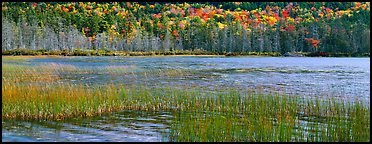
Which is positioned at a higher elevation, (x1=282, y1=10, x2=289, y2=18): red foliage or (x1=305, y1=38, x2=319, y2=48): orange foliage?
(x1=282, y1=10, x2=289, y2=18): red foliage

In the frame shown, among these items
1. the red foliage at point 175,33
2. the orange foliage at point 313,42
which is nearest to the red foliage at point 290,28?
the orange foliage at point 313,42

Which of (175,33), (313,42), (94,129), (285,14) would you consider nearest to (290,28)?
(313,42)

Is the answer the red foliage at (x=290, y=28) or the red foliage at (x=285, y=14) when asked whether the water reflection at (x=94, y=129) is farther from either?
the red foliage at (x=285, y=14)

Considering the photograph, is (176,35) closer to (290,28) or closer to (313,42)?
(290,28)

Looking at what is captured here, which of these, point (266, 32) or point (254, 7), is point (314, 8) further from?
point (266, 32)

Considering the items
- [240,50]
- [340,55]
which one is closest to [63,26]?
[240,50]

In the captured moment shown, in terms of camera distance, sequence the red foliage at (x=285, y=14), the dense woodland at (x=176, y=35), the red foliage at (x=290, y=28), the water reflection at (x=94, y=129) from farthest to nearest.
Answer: the red foliage at (x=285, y=14), the red foliage at (x=290, y=28), the dense woodland at (x=176, y=35), the water reflection at (x=94, y=129)

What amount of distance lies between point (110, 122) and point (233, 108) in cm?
397

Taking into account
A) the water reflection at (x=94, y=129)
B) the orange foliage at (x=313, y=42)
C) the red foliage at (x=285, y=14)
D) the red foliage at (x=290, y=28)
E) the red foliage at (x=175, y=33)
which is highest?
the red foliage at (x=285, y=14)

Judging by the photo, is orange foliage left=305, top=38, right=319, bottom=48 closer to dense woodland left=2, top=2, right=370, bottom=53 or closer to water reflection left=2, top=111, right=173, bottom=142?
dense woodland left=2, top=2, right=370, bottom=53

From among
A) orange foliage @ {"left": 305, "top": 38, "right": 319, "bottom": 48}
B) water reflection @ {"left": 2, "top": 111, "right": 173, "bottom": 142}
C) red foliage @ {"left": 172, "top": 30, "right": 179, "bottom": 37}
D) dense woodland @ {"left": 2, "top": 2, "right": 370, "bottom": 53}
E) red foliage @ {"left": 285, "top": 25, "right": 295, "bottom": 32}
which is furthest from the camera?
red foliage @ {"left": 172, "top": 30, "right": 179, "bottom": 37}

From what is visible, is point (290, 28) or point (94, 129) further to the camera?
point (290, 28)

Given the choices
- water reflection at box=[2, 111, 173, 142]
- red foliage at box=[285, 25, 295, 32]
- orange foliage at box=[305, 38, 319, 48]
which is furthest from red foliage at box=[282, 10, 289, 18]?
water reflection at box=[2, 111, 173, 142]

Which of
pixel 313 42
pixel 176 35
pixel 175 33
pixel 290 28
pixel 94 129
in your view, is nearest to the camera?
pixel 94 129
